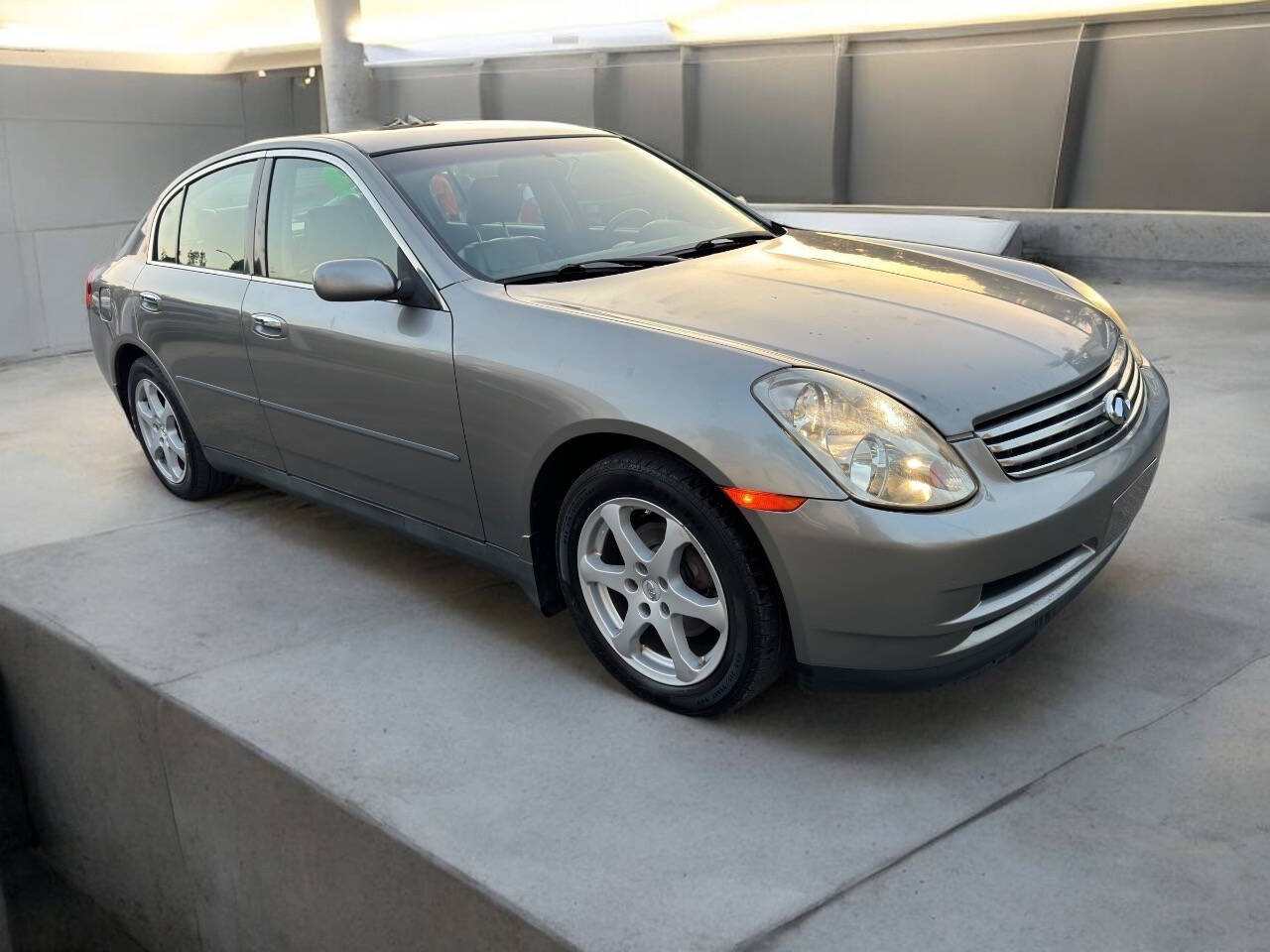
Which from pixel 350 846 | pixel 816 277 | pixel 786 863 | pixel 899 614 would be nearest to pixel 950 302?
pixel 816 277

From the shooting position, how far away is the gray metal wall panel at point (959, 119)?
36.6 feet

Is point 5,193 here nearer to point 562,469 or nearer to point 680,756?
point 562,469

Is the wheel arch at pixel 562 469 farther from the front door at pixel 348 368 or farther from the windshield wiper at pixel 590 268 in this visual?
the windshield wiper at pixel 590 268

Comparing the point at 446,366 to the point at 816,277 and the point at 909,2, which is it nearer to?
the point at 816,277

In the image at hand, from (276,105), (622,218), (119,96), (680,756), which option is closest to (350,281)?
(622,218)

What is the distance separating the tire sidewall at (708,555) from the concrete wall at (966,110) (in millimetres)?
8993

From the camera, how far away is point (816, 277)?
3.60m

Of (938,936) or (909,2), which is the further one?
(909,2)

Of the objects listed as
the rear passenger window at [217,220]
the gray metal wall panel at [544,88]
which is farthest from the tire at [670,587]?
the gray metal wall panel at [544,88]

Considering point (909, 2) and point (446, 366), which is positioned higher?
point (909, 2)

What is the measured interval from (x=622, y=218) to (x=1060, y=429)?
1747 millimetres

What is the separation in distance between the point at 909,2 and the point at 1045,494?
10.2 m

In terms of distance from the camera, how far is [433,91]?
16.1m

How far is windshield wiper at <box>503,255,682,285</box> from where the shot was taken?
362cm
